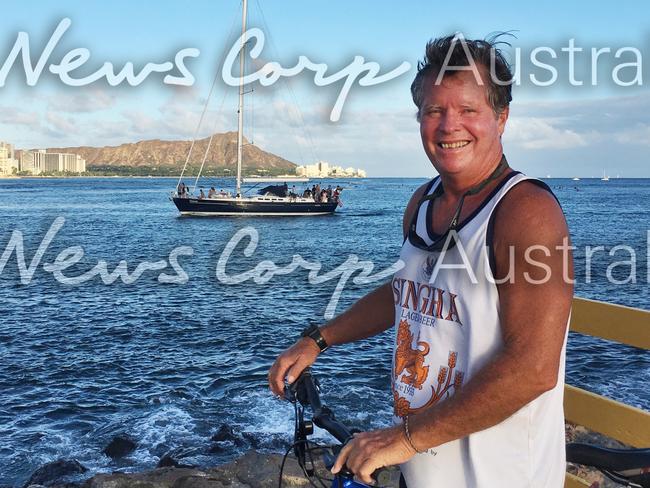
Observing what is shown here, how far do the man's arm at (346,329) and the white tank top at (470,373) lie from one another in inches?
18.4

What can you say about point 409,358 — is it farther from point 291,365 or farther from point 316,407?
point 291,365

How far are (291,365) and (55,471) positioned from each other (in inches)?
287

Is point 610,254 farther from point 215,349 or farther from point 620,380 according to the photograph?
point 215,349

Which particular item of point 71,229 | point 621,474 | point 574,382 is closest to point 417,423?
point 621,474

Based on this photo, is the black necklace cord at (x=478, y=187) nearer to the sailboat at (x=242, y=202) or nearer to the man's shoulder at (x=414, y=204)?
the man's shoulder at (x=414, y=204)

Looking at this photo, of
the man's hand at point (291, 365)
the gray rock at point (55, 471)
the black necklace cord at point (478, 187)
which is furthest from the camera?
the gray rock at point (55, 471)

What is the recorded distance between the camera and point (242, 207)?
5056 cm

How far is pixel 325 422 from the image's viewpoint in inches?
75.9

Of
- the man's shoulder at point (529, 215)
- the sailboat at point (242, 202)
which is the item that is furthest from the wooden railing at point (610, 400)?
the sailboat at point (242, 202)

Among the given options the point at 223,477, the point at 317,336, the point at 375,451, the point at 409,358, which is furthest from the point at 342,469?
the point at 223,477

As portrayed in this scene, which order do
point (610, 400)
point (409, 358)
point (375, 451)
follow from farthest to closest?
point (610, 400) → point (409, 358) → point (375, 451)

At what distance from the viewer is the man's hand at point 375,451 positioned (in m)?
1.70

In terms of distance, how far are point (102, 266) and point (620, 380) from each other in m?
23.8

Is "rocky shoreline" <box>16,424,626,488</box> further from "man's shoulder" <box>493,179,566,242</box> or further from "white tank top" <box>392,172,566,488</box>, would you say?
"man's shoulder" <box>493,179,566,242</box>
